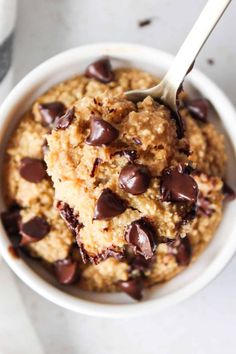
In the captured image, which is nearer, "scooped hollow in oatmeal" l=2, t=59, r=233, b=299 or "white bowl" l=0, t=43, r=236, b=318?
"scooped hollow in oatmeal" l=2, t=59, r=233, b=299

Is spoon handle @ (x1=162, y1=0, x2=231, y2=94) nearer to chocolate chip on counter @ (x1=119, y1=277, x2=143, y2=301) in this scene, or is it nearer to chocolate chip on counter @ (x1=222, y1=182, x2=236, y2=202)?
chocolate chip on counter @ (x1=222, y1=182, x2=236, y2=202)

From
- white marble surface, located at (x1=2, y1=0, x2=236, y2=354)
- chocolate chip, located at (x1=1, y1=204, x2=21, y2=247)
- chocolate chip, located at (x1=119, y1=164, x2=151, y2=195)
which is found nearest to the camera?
chocolate chip, located at (x1=119, y1=164, x2=151, y2=195)

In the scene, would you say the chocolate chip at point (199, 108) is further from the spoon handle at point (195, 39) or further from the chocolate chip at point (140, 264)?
the chocolate chip at point (140, 264)

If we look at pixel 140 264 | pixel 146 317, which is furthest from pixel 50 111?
pixel 146 317

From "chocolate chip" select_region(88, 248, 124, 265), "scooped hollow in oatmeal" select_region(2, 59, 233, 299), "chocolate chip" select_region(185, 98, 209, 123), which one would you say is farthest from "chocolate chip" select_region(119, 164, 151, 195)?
"chocolate chip" select_region(185, 98, 209, 123)

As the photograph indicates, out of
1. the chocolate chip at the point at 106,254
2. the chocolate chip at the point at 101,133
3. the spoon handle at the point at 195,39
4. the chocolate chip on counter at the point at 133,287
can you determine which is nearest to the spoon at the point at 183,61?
the spoon handle at the point at 195,39

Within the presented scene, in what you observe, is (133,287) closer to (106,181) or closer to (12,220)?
(12,220)
